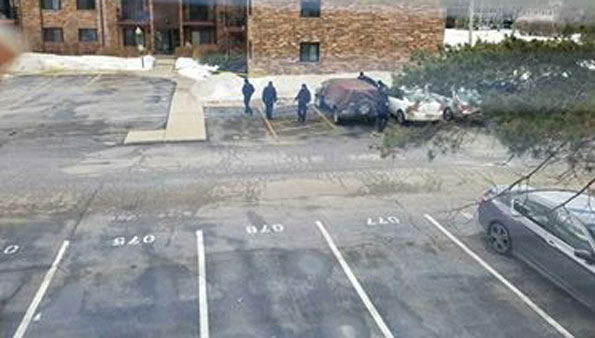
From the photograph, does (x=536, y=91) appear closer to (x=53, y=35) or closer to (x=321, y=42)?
(x=321, y=42)

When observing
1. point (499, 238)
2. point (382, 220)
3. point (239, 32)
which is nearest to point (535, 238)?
point (499, 238)

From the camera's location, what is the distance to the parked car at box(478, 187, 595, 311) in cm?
770

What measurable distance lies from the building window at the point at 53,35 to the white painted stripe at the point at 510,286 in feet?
130

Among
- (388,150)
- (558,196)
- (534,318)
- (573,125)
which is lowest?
(534,318)

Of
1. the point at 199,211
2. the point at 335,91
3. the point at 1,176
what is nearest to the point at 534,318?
the point at 199,211

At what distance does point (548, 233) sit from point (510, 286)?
3.05ft

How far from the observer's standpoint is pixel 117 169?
14.3 meters

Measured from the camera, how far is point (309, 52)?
3012cm

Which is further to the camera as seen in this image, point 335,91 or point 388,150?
point 335,91

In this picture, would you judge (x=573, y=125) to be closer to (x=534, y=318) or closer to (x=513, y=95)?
(x=513, y=95)

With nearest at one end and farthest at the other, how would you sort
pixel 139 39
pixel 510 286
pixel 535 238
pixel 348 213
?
pixel 510 286, pixel 535 238, pixel 348 213, pixel 139 39

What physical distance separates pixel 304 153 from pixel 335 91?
5.82m

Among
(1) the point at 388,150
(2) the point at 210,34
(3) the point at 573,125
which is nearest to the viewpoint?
(3) the point at 573,125

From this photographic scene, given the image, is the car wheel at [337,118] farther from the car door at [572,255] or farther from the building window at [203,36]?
the building window at [203,36]
